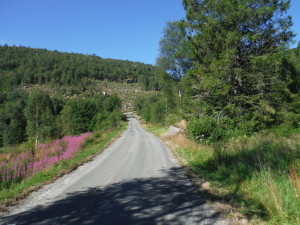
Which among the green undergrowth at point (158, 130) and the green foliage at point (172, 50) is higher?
→ the green foliage at point (172, 50)

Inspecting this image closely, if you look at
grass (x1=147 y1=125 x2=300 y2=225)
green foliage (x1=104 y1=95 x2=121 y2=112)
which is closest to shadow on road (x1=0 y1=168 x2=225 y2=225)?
grass (x1=147 y1=125 x2=300 y2=225)

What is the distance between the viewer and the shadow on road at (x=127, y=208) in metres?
3.71

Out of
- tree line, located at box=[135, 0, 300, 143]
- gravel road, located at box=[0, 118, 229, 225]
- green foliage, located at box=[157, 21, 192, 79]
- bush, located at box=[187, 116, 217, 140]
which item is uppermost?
green foliage, located at box=[157, 21, 192, 79]

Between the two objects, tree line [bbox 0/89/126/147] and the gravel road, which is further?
tree line [bbox 0/89/126/147]

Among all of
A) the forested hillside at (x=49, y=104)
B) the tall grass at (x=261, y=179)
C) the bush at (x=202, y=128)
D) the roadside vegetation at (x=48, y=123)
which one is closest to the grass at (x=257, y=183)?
the tall grass at (x=261, y=179)

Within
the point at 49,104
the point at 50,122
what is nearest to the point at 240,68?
the point at 50,122

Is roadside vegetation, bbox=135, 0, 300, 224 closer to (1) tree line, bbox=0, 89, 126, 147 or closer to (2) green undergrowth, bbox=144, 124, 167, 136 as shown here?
(2) green undergrowth, bbox=144, 124, 167, 136

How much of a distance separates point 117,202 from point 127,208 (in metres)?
0.46

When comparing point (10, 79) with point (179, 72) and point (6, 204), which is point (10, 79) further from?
point (6, 204)

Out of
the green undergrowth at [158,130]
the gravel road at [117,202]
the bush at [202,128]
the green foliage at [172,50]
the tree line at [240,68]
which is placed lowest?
the green undergrowth at [158,130]

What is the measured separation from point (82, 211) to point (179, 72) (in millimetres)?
24045

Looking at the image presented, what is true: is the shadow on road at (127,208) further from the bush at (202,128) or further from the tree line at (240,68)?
the tree line at (240,68)

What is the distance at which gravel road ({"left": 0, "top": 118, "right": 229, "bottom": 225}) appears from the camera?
3752mm

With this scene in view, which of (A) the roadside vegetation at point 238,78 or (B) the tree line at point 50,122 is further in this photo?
(B) the tree line at point 50,122
